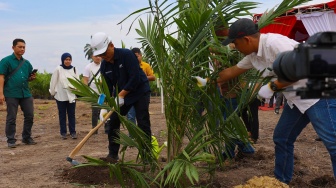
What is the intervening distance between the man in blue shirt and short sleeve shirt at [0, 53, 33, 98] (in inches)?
99.2

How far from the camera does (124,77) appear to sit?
4.85 meters

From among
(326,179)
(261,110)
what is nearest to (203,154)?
(326,179)

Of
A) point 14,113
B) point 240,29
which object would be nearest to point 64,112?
point 14,113

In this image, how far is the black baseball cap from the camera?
3.36 metres

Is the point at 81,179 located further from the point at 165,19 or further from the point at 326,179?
the point at 326,179

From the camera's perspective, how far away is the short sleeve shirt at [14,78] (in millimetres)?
6977

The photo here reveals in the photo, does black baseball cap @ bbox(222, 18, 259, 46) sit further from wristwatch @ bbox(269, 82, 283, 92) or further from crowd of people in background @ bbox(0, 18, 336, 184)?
wristwatch @ bbox(269, 82, 283, 92)

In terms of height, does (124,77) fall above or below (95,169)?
above

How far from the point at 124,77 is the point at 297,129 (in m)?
1.90

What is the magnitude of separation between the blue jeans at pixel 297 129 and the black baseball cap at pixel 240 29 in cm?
77

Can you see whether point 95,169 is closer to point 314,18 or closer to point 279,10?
point 279,10

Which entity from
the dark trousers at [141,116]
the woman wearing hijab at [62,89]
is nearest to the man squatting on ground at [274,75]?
the dark trousers at [141,116]

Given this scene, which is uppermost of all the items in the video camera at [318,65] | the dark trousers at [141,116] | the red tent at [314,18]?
the red tent at [314,18]

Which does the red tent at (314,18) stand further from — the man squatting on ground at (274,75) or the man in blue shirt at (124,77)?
the man squatting on ground at (274,75)
